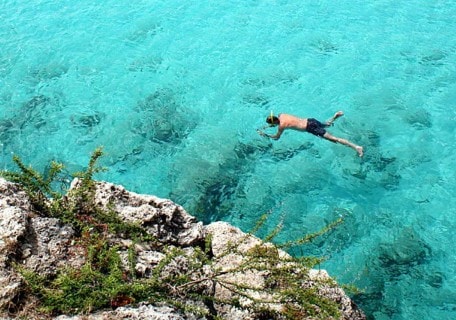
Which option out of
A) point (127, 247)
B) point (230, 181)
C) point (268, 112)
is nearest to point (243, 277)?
point (127, 247)

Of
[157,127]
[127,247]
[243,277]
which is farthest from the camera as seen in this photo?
[157,127]

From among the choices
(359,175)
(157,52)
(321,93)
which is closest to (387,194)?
(359,175)

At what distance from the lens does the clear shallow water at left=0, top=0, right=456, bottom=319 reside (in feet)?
30.9

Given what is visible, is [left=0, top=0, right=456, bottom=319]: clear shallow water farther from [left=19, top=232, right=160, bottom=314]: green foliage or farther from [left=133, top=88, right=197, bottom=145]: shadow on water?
[left=19, top=232, right=160, bottom=314]: green foliage

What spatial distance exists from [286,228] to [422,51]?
7765mm

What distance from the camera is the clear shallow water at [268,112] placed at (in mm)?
9422

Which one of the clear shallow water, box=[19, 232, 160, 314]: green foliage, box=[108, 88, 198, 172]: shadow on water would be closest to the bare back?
the clear shallow water

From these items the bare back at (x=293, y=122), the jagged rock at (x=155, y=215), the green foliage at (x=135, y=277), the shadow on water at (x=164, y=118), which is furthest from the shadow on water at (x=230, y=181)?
the green foliage at (x=135, y=277)

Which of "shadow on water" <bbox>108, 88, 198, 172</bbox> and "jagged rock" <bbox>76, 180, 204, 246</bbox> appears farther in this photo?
"shadow on water" <bbox>108, 88, 198, 172</bbox>

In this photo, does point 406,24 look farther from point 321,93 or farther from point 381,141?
point 381,141

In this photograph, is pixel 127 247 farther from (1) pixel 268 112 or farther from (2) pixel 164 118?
(1) pixel 268 112

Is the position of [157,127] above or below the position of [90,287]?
below

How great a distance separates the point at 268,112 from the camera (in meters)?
12.0

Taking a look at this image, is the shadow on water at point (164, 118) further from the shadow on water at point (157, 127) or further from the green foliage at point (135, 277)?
the green foliage at point (135, 277)
